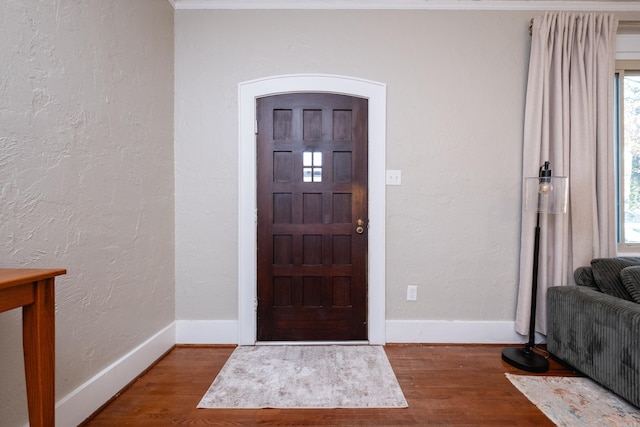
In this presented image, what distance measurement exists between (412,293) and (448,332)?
0.44 metres

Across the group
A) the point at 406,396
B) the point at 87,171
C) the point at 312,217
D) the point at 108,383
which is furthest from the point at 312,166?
the point at 108,383

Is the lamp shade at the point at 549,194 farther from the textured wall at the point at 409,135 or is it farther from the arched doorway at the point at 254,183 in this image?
the arched doorway at the point at 254,183

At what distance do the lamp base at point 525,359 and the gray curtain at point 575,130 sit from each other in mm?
285

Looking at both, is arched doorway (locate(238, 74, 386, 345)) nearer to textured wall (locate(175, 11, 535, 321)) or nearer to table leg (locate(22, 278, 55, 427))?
textured wall (locate(175, 11, 535, 321))

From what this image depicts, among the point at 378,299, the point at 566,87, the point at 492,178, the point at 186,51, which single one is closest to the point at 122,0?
the point at 186,51

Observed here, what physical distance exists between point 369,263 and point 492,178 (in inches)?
49.4

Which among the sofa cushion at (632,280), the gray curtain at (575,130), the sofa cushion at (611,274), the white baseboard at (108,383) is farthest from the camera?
the gray curtain at (575,130)

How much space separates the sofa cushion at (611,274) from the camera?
7.04 ft

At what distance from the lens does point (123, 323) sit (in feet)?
6.82

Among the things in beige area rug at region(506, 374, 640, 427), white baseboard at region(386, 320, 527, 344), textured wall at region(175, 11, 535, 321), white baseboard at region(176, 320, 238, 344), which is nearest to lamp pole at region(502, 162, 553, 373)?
beige area rug at region(506, 374, 640, 427)

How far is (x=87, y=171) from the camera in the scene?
5.82ft

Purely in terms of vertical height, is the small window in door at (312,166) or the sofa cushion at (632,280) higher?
the small window in door at (312,166)

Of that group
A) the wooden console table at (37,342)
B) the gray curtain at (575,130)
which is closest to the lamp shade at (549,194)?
the gray curtain at (575,130)

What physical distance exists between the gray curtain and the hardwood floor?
78 centimetres
